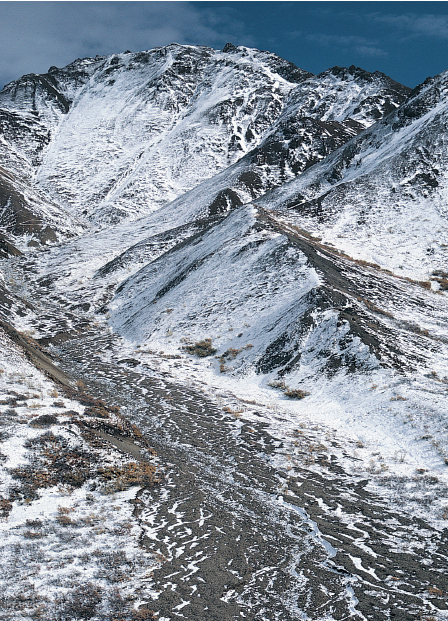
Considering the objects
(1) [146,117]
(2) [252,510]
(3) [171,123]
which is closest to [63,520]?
(2) [252,510]

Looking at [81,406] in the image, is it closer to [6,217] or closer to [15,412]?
[15,412]

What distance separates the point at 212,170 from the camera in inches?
4476

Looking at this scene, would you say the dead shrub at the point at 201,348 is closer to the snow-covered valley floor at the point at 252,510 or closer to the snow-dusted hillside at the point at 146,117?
the snow-covered valley floor at the point at 252,510

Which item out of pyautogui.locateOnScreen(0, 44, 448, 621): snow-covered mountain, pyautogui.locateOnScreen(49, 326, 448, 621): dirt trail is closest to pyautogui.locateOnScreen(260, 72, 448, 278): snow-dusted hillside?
pyautogui.locateOnScreen(0, 44, 448, 621): snow-covered mountain

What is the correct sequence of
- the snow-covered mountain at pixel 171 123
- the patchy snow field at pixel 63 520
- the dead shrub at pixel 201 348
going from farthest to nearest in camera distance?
1. the snow-covered mountain at pixel 171 123
2. the dead shrub at pixel 201 348
3. the patchy snow field at pixel 63 520

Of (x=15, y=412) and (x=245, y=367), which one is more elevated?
(x=245, y=367)

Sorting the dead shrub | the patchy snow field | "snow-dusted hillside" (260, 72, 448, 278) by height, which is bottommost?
the patchy snow field

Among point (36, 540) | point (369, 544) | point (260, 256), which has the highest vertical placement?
point (260, 256)

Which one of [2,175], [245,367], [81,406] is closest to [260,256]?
[245,367]

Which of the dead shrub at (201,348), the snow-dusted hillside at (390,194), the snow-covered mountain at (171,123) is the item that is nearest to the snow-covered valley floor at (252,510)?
the dead shrub at (201,348)

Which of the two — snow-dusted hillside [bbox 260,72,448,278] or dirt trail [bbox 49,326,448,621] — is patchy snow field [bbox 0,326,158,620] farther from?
snow-dusted hillside [bbox 260,72,448,278]

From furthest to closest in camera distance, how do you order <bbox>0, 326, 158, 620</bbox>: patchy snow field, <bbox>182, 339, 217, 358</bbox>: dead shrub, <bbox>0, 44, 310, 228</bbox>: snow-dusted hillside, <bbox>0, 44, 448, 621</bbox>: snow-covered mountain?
<bbox>0, 44, 310, 228</bbox>: snow-dusted hillside < <bbox>182, 339, 217, 358</bbox>: dead shrub < <bbox>0, 44, 448, 621</bbox>: snow-covered mountain < <bbox>0, 326, 158, 620</bbox>: patchy snow field

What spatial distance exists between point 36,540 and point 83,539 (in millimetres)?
1039

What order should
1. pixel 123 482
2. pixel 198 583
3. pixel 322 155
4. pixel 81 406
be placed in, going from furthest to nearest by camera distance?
1. pixel 322 155
2. pixel 81 406
3. pixel 123 482
4. pixel 198 583
